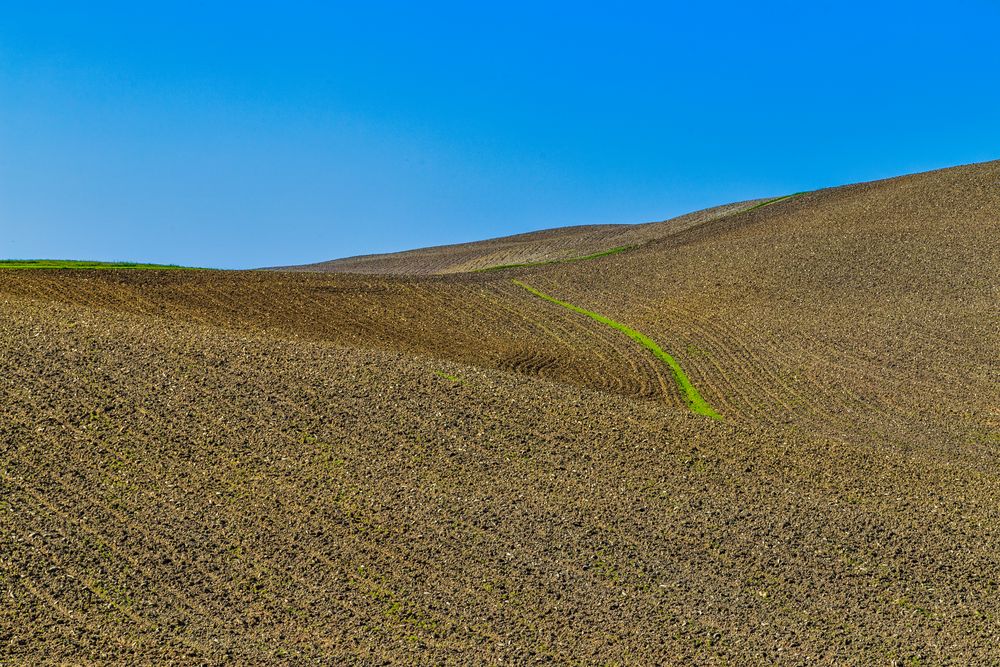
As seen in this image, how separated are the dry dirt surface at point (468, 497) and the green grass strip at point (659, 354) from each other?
1.42 ft

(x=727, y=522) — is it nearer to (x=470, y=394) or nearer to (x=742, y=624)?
(x=742, y=624)

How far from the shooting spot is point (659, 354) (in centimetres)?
3056

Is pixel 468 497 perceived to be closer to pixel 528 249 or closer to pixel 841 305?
pixel 841 305

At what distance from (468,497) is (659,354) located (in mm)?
15435

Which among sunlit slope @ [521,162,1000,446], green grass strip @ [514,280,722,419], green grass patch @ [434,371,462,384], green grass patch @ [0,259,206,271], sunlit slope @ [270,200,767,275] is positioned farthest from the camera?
sunlit slope @ [270,200,767,275]

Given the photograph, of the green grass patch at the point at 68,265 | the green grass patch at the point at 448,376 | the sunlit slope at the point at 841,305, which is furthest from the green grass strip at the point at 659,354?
the green grass patch at the point at 68,265

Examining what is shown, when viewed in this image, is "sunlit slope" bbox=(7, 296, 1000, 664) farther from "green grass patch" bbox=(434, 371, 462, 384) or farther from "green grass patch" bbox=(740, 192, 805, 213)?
"green grass patch" bbox=(740, 192, 805, 213)

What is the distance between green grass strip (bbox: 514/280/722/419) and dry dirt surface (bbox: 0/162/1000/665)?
0.43 m

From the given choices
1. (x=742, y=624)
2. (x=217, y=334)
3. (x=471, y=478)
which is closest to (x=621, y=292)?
(x=217, y=334)

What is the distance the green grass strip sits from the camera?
26091mm

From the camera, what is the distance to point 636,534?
1531 centimetres

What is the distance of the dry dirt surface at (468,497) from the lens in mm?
12773

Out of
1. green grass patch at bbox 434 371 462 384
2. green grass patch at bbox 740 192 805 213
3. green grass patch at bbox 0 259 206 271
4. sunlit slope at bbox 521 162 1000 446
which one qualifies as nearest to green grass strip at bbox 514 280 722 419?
sunlit slope at bbox 521 162 1000 446

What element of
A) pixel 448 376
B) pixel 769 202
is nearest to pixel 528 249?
pixel 769 202
